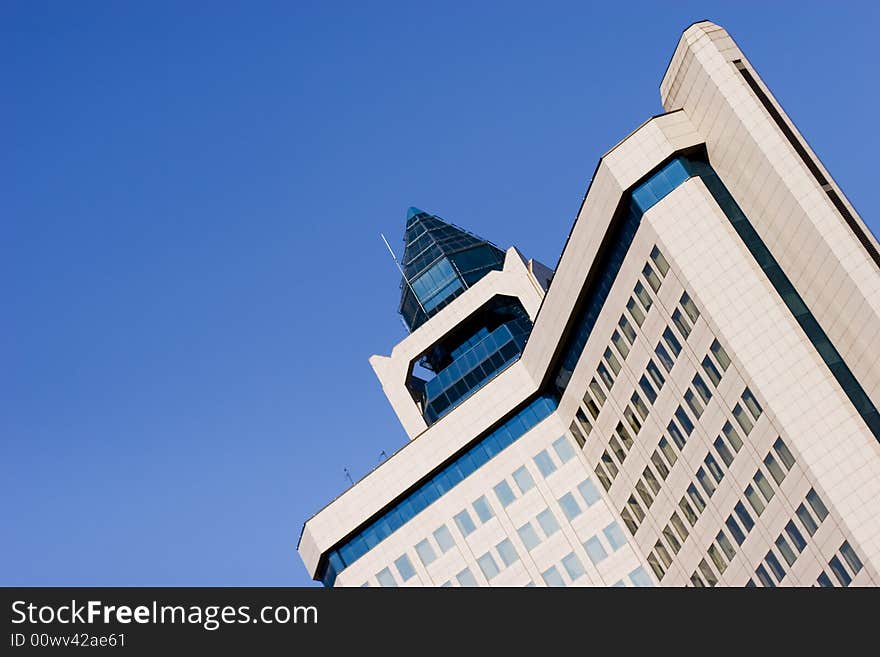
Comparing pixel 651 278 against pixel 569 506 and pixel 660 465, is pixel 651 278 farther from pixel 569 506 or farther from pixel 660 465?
pixel 569 506

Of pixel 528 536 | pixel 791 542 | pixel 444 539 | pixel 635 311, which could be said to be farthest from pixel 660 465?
pixel 444 539

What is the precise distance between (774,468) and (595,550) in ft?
67.0

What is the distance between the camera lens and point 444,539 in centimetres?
8331

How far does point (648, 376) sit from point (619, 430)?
6.28 meters

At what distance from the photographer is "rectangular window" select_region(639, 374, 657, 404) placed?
69500 millimetres

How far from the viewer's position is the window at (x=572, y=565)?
259ft

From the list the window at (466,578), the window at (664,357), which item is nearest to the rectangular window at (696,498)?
the window at (664,357)

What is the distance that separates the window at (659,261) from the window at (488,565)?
86.7 feet

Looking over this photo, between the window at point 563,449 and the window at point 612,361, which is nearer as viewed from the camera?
the window at point 612,361

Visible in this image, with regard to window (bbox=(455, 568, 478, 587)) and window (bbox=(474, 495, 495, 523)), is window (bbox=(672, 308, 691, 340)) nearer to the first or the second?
window (bbox=(474, 495, 495, 523))

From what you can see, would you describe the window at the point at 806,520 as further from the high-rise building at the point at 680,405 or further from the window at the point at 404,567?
the window at the point at 404,567

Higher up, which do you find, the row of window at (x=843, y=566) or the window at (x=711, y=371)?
the window at (x=711, y=371)

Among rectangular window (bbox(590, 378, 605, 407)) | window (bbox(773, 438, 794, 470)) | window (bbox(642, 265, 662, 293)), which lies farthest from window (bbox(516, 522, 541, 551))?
window (bbox(773, 438, 794, 470))
